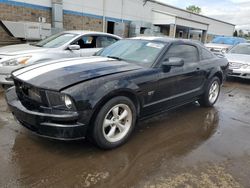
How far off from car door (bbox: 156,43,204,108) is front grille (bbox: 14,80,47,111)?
175cm

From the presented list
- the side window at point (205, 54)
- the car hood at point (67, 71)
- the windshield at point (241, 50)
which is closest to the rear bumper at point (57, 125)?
the car hood at point (67, 71)

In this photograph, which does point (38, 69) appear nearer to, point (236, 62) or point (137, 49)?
point (137, 49)

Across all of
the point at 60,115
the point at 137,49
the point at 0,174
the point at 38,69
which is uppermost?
the point at 137,49

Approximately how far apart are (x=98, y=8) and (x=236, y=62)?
38.3 ft

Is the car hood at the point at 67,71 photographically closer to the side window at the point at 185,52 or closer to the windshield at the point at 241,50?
the side window at the point at 185,52

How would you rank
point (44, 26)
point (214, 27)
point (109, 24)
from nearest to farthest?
point (44, 26) → point (109, 24) → point (214, 27)

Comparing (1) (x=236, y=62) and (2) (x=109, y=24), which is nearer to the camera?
(1) (x=236, y=62)

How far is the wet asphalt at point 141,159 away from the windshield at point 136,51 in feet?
3.79

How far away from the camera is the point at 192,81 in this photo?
14.5ft

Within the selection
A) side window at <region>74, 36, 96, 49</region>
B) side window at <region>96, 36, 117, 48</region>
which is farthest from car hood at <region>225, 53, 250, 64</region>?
side window at <region>74, 36, 96, 49</region>

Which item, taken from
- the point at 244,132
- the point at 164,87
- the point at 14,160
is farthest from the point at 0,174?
the point at 244,132

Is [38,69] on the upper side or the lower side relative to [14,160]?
upper

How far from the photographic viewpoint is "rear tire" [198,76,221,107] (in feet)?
16.6

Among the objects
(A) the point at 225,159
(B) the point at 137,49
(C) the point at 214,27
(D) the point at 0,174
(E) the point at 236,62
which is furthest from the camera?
(C) the point at 214,27
